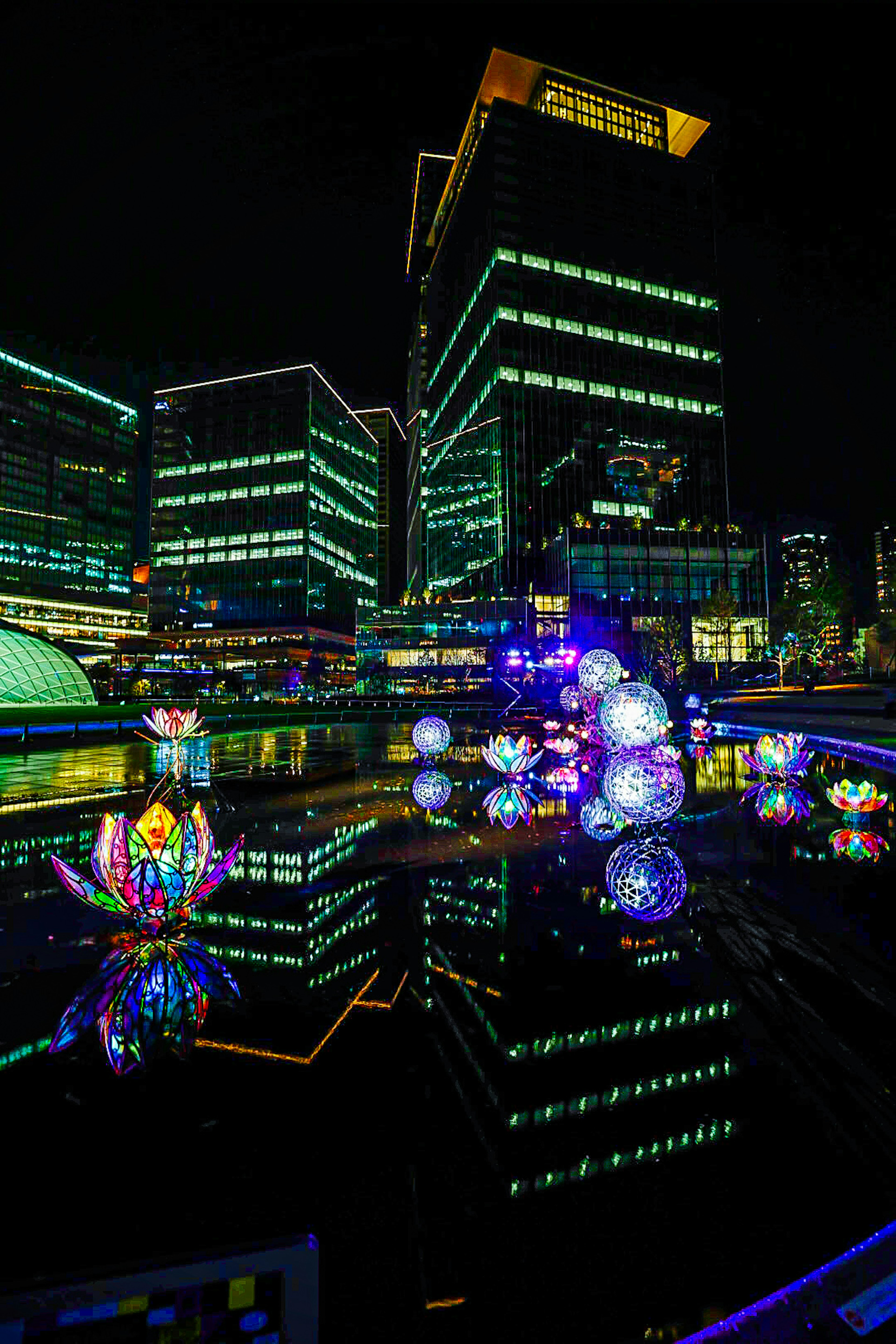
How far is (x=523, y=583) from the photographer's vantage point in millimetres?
88562

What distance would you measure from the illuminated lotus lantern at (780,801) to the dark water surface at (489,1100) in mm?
3319

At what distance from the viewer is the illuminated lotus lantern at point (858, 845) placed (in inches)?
319

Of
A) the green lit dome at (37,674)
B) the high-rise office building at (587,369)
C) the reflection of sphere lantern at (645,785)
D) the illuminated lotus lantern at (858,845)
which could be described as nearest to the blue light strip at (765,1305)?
the illuminated lotus lantern at (858,845)

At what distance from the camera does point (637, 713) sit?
1266cm

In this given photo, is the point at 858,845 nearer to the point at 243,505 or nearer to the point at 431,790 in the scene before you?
the point at 431,790

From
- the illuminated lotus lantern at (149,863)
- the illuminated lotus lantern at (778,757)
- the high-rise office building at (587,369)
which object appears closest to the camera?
the illuminated lotus lantern at (149,863)

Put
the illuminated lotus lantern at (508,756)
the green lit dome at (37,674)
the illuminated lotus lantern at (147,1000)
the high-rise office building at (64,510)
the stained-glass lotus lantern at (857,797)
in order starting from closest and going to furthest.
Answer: the illuminated lotus lantern at (147,1000), the stained-glass lotus lantern at (857,797), the illuminated lotus lantern at (508,756), the green lit dome at (37,674), the high-rise office building at (64,510)

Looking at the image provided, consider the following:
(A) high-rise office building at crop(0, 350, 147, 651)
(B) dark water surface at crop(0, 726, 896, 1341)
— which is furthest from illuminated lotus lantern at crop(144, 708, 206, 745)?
(A) high-rise office building at crop(0, 350, 147, 651)

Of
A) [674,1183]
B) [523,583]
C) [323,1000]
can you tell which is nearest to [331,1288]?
[674,1183]

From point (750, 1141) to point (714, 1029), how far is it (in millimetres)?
1060

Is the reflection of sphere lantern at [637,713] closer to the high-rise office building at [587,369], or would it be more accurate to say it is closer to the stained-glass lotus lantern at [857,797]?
the stained-glass lotus lantern at [857,797]

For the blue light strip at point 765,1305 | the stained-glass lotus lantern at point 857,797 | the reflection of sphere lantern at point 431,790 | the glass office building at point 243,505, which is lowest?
the reflection of sphere lantern at point 431,790

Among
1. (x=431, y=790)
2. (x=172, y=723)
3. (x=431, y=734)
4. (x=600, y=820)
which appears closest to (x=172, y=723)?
(x=172, y=723)

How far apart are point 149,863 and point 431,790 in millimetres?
8834
